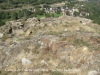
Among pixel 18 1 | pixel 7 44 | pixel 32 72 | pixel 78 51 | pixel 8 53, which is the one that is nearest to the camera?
pixel 32 72

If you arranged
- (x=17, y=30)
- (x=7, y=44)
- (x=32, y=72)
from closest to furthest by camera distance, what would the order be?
(x=32, y=72)
(x=7, y=44)
(x=17, y=30)

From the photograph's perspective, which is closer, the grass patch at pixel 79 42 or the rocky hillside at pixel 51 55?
the rocky hillside at pixel 51 55

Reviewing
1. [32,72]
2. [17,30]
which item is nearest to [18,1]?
[17,30]

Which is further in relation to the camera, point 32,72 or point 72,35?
point 72,35

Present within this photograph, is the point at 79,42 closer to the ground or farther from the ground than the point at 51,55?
farther from the ground

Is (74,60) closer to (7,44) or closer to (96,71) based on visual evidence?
(96,71)

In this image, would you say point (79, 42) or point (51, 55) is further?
point (79, 42)

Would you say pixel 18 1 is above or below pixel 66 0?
above

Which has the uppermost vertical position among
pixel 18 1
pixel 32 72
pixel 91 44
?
pixel 91 44

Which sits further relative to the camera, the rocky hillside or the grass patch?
the grass patch

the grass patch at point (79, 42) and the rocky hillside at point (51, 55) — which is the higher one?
the grass patch at point (79, 42)

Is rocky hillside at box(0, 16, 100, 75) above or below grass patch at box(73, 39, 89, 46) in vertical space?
below
